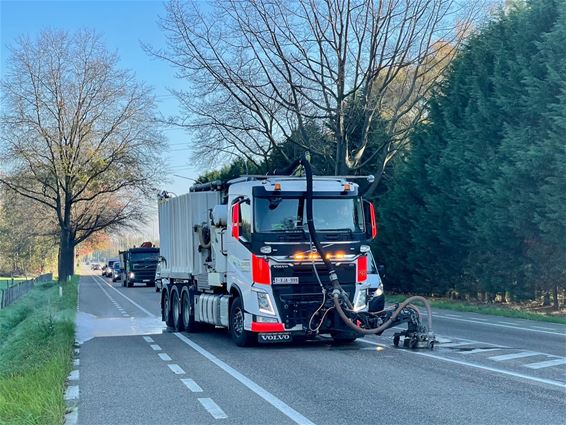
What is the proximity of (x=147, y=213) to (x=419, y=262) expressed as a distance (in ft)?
93.8

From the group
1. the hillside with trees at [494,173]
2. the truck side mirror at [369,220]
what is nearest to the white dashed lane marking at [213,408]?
the truck side mirror at [369,220]

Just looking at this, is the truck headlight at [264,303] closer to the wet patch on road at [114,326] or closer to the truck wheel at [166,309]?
the wet patch on road at [114,326]

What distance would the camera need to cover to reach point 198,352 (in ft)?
46.0

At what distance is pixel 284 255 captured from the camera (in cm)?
1380

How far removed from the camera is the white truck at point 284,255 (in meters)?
13.7

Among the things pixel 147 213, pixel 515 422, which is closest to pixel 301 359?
pixel 515 422

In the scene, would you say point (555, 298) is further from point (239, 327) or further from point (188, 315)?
point (239, 327)

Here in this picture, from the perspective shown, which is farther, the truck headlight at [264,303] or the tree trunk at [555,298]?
the tree trunk at [555,298]

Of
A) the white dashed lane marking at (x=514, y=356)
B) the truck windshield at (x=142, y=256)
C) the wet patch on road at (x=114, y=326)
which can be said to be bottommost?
A: the white dashed lane marking at (x=514, y=356)

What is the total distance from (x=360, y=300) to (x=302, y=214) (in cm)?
187

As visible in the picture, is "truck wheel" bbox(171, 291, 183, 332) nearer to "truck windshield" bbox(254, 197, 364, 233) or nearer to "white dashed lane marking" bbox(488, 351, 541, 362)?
"truck windshield" bbox(254, 197, 364, 233)

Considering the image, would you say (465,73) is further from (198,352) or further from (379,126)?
(198,352)

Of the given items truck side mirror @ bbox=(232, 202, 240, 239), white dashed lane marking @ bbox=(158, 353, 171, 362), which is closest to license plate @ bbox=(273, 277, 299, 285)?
truck side mirror @ bbox=(232, 202, 240, 239)

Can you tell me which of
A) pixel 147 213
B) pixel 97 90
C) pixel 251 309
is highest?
pixel 97 90
